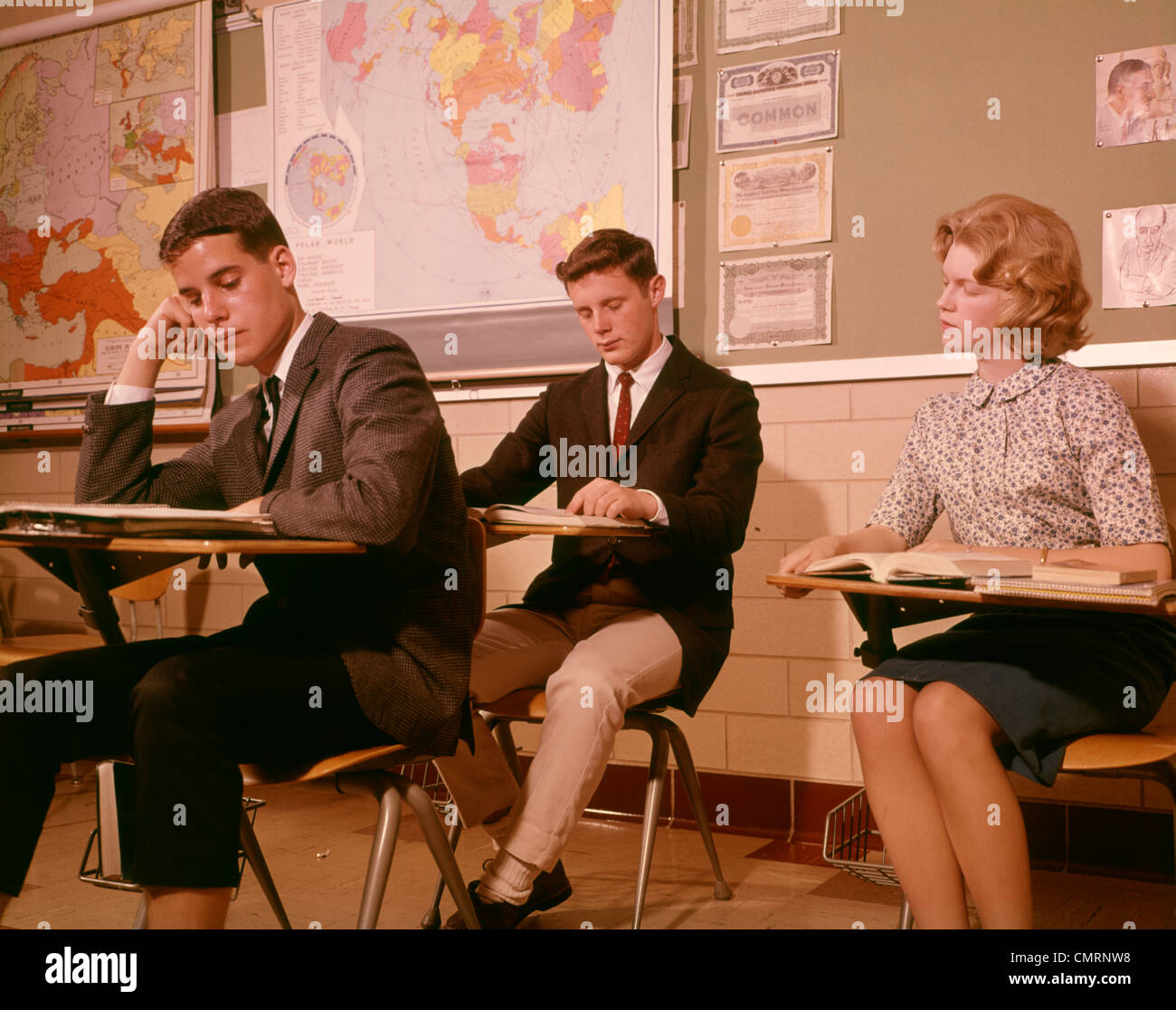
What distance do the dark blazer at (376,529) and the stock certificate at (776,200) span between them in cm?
144

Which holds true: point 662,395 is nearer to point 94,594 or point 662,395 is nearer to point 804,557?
point 804,557

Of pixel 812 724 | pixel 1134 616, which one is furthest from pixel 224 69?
pixel 1134 616

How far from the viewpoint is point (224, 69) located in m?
3.67

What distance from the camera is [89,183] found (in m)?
3.87

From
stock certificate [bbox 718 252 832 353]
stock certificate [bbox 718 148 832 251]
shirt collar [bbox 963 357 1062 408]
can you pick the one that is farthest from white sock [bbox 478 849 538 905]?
stock certificate [bbox 718 148 832 251]

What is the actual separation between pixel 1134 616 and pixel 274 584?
4.33 ft

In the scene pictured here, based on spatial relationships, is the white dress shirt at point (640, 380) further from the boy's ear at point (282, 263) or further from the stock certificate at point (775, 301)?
the boy's ear at point (282, 263)

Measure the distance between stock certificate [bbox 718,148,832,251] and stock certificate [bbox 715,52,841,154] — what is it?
52 mm

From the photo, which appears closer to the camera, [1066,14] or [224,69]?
[1066,14]

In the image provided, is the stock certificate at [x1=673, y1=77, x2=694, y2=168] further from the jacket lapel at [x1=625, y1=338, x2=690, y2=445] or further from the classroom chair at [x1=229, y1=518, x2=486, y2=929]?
the classroom chair at [x1=229, y1=518, x2=486, y2=929]

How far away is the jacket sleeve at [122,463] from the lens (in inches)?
73.2

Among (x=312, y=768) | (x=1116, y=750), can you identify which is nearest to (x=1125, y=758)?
(x=1116, y=750)

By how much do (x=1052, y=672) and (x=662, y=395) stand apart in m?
1.02

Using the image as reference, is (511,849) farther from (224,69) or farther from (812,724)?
(224,69)
